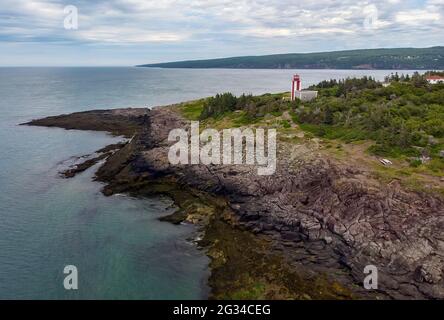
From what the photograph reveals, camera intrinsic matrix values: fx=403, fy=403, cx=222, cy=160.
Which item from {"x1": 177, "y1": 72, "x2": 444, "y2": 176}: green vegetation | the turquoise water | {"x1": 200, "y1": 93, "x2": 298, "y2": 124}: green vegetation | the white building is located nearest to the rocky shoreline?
the turquoise water

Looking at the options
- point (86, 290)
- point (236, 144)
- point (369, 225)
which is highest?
point (236, 144)

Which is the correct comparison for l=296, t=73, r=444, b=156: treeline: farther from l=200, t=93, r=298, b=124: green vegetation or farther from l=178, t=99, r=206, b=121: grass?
l=178, t=99, r=206, b=121: grass

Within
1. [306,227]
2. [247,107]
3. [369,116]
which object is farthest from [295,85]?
[306,227]

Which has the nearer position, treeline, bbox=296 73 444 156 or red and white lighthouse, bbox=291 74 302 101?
treeline, bbox=296 73 444 156

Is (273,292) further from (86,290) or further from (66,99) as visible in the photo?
(66,99)

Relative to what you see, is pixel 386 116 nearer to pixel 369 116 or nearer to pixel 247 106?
pixel 369 116

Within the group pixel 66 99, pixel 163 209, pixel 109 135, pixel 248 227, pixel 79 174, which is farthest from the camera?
pixel 66 99

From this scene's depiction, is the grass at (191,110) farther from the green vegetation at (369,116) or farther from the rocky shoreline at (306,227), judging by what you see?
the rocky shoreline at (306,227)

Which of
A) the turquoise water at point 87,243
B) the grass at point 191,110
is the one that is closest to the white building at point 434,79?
the grass at point 191,110

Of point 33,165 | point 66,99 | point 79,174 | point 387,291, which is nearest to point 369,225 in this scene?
point 387,291
